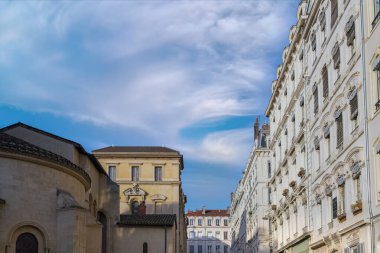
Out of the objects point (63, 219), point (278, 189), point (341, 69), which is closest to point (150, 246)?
point (278, 189)

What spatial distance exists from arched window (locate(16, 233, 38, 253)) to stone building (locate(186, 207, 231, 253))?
124 metres

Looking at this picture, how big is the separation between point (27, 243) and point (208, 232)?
416ft

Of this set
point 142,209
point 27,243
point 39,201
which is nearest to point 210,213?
point 142,209

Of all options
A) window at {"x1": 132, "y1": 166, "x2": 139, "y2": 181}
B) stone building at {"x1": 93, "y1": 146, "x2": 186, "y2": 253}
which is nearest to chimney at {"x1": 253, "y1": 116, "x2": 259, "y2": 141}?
stone building at {"x1": 93, "y1": 146, "x2": 186, "y2": 253}

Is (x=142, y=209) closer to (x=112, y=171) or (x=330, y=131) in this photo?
(x=112, y=171)

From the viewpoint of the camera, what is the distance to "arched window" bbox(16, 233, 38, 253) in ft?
95.7

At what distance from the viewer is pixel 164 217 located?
49.5 m

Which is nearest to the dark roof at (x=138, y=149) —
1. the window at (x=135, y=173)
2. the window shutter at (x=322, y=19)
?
the window at (x=135, y=173)

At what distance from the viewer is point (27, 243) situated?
29516 mm

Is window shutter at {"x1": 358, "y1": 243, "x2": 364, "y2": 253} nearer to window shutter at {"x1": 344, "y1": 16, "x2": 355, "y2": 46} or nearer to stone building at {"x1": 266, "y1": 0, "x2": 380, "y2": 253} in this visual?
stone building at {"x1": 266, "y1": 0, "x2": 380, "y2": 253}

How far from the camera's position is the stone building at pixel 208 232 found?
499 feet

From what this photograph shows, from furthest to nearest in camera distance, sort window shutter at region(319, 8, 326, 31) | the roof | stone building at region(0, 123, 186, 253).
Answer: the roof → window shutter at region(319, 8, 326, 31) → stone building at region(0, 123, 186, 253)

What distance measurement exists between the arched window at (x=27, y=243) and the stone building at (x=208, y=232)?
4882 inches

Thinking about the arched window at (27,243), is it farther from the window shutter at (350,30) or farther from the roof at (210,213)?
the roof at (210,213)
